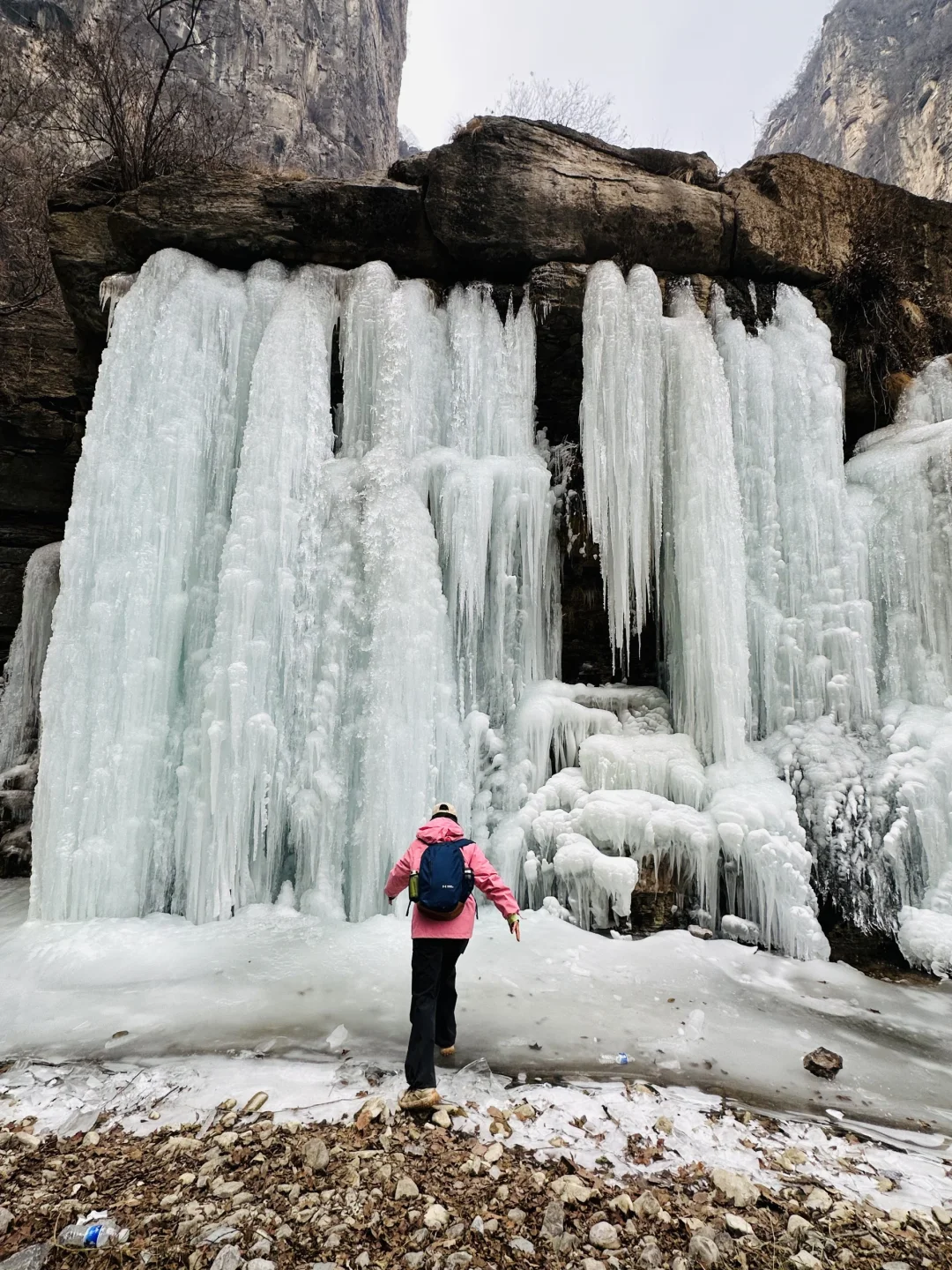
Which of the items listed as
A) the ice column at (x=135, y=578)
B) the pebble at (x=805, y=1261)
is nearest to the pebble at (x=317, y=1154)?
the pebble at (x=805, y=1261)

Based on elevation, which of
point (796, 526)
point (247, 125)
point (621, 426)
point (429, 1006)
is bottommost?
point (429, 1006)

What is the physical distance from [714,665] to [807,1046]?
2962mm

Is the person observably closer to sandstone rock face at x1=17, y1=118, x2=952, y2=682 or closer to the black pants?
the black pants

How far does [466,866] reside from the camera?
2.97 metres

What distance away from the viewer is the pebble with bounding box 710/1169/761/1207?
2.10 m

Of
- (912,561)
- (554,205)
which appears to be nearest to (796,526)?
(912,561)

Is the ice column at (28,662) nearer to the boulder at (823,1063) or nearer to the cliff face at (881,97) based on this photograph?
the boulder at (823,1063)

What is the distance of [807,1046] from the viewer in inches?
135

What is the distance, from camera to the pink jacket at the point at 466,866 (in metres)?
2.88

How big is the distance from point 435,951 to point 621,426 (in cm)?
497

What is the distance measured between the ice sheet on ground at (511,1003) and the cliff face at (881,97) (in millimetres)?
17896

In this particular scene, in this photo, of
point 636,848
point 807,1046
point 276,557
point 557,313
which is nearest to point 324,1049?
point 807,1046

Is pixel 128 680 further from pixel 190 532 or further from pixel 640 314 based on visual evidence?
pixel 640 314

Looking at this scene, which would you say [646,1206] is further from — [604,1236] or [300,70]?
[300,70]
